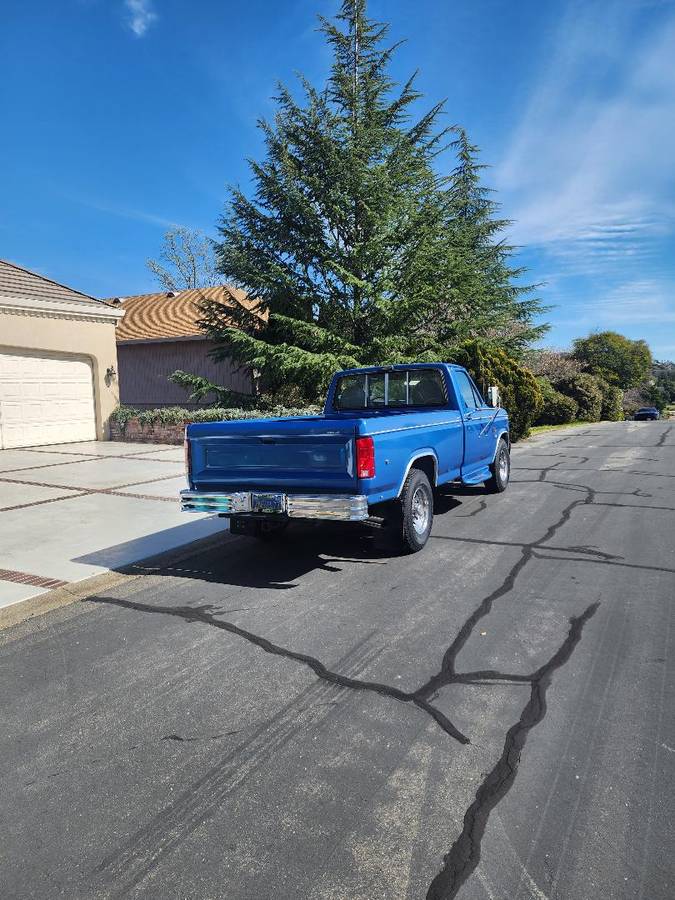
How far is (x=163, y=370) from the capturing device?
26.0 metres

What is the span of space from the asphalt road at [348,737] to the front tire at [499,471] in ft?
12.6

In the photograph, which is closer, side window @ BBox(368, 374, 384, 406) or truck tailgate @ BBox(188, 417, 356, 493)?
truck tailgate @ BBox(188, 417, 356, 493)

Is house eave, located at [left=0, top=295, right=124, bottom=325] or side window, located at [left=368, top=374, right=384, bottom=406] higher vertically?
house eave, located at [left=0, top=295, right=124, bottom=325]

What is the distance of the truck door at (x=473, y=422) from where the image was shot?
25.9ft

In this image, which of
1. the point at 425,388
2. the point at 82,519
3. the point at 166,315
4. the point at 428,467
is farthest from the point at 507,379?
the point at 166,315

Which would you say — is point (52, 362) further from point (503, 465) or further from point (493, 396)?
point (493, 396)

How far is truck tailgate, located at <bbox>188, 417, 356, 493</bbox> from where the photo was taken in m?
5.40

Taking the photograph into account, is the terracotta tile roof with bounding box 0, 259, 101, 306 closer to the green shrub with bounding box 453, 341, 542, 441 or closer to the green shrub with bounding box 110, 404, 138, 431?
the green shrub with bounding box 110, 404, 138, 431

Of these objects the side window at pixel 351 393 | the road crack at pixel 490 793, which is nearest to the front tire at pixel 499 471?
the side window at pixel 351 393

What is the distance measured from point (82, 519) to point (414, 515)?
4634mm

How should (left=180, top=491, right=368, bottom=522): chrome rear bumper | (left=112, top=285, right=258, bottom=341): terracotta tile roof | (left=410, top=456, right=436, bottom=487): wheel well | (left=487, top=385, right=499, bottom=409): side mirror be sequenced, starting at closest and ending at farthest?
(left=180, top=491, right=368, bottom=522): chrome rear bumper
(left=410, top=456, right=436, bottom=487): wheel well
(left=487, top=385, right=499, bottom=409): side mirror
(left=112, top=285, right=258, bottom=341): terracotta tile roof

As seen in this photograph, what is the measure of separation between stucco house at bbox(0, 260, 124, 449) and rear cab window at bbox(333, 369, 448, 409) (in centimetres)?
1184

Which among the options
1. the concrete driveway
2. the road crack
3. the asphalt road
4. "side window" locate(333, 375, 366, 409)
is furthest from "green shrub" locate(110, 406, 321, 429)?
the road crack

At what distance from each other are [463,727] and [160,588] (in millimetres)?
3317
